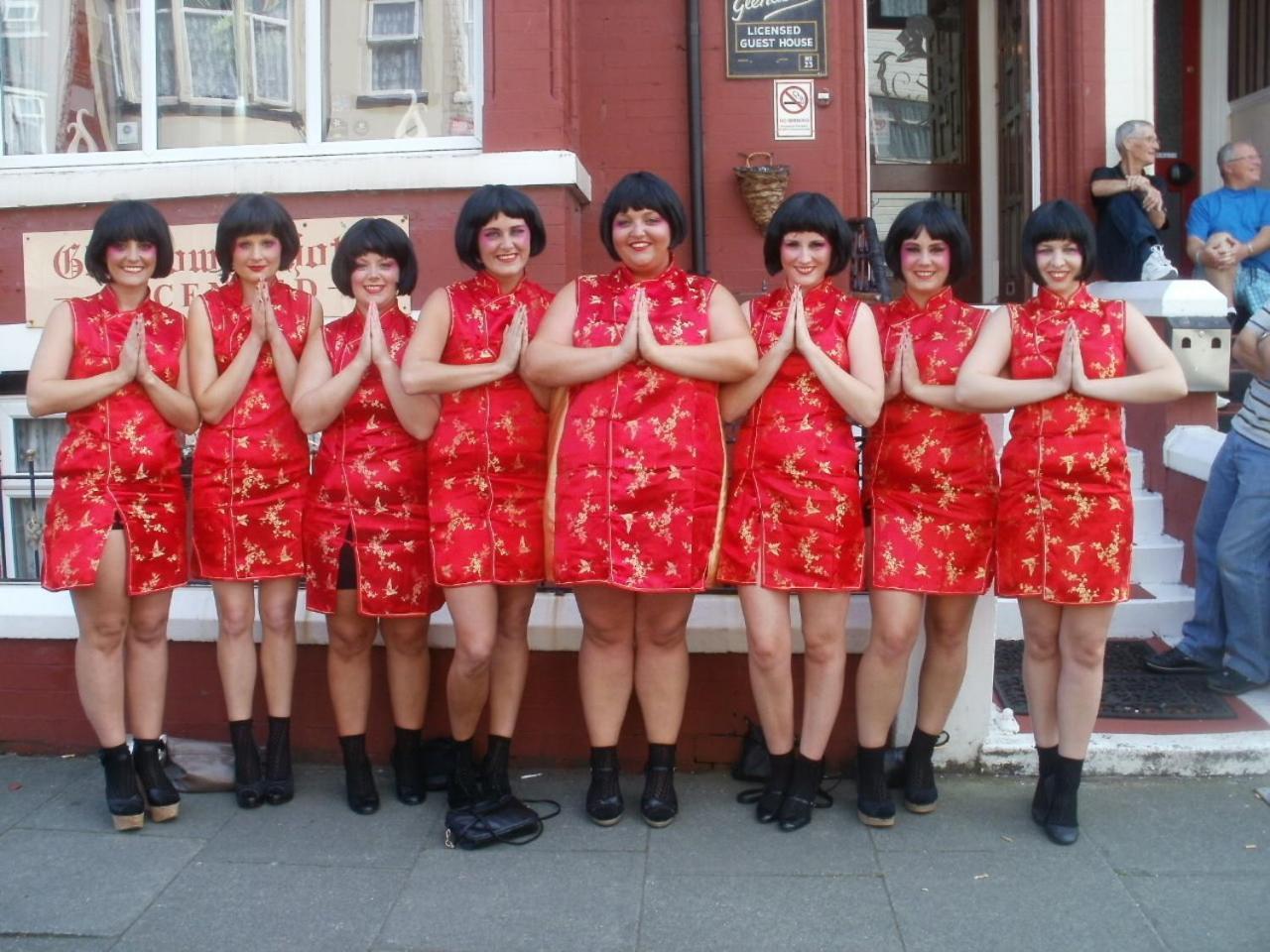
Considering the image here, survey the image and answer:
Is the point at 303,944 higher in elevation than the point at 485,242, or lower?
lower

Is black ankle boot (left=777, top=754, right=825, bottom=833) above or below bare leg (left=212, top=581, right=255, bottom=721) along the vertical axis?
below

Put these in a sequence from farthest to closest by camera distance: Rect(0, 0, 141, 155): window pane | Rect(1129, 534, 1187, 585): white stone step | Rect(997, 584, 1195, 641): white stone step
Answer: Rect(0, 0, 141, 155): window pane, Rect(1129, 534, 1187, 585): white stone step, Rect(997, 584, 1195, 641): white stone step

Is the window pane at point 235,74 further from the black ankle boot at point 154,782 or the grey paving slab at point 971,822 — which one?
the grey paving slab at point 971,822

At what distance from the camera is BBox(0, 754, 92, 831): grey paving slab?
420cm

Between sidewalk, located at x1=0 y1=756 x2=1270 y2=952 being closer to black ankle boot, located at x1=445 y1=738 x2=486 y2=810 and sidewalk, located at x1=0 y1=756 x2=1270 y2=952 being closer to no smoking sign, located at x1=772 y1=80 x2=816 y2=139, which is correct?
black ankle boot, located at x1=445 y1=738 x2=486 y2=810

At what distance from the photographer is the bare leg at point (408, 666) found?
4008 mm

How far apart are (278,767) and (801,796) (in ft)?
5.58

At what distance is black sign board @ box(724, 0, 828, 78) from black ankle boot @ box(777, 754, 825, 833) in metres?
4.70

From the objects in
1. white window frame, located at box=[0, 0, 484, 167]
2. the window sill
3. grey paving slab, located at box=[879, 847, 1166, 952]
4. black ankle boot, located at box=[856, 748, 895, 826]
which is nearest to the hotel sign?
the window sill

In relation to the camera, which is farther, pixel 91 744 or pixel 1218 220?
pixel 1218 220

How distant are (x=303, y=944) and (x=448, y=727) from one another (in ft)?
3.94

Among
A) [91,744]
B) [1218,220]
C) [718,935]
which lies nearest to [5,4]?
[91,744]

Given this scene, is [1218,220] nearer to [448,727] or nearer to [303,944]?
[448,727]

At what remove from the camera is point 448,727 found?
14.5 ft
